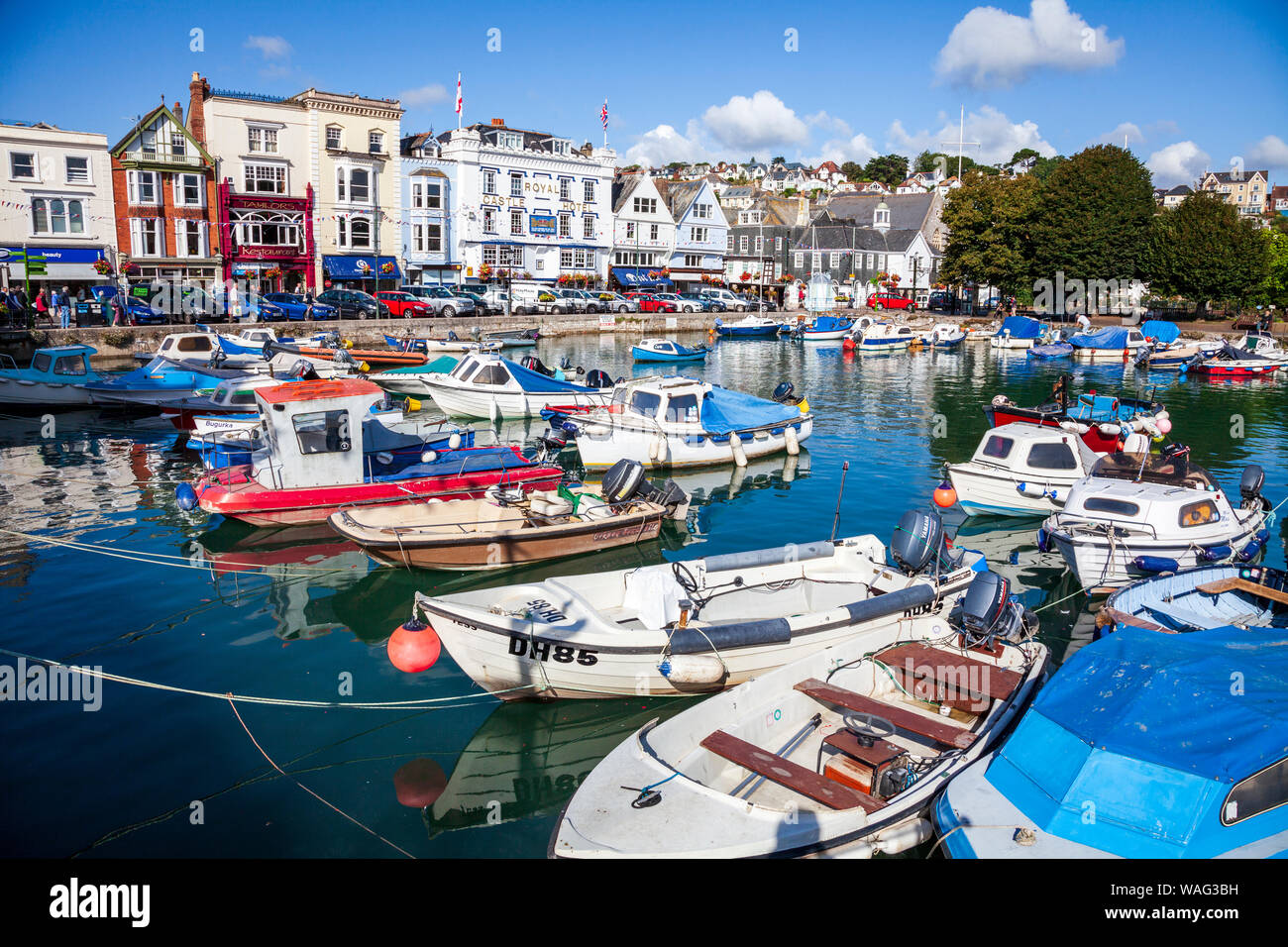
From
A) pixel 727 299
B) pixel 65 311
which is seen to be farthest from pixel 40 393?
pixel 727 299

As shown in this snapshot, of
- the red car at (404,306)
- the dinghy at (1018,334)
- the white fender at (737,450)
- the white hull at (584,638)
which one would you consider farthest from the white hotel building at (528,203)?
the white hull at (584,638)

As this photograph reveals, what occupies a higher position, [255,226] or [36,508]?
[255,226]

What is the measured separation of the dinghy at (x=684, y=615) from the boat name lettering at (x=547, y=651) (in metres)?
0.01

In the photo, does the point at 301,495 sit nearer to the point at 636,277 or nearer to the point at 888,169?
the point at 636,277

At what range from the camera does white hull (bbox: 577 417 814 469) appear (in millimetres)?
23531

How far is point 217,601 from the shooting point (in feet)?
50.5

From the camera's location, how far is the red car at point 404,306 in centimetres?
5309

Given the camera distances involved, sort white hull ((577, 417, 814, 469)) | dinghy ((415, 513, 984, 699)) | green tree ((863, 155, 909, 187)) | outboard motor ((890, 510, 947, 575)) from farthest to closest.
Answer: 1. green tree ((863, 155, 909, 187))
2. white hull ((577, 417, 814, 469))
3. outboard motor ((890, 510, 947, 575))
4. dinghy ((415, 513, 984, 699))

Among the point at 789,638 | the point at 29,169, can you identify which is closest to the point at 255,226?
the point at 29,169

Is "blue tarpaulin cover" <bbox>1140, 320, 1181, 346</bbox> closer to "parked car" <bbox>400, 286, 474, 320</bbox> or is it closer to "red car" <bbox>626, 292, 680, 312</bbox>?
"red car" <bbox>626, 292, 680, 312</bbox>

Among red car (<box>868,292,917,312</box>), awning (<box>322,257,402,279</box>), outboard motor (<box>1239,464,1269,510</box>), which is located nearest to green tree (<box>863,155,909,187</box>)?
red car (<box>868,292,917,312</box>)

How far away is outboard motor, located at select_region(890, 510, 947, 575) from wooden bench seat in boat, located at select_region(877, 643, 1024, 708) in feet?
6.71

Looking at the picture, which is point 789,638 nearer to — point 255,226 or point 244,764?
point 244,764
